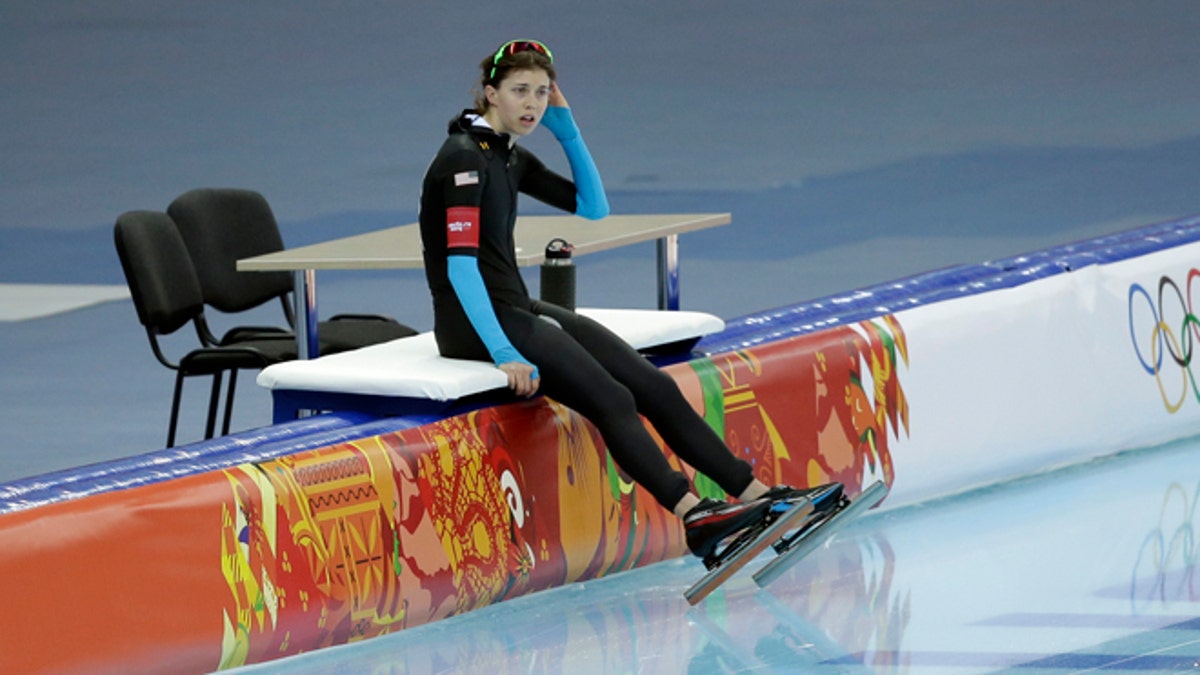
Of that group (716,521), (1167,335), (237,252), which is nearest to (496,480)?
(716,521)

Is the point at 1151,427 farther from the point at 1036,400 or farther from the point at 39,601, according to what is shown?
the point at 39,601

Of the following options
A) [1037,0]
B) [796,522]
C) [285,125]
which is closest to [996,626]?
[796,522]

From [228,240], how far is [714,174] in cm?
563

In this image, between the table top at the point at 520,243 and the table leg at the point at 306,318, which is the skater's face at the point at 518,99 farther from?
the table leg at the point at 306,318

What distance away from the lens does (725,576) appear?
402cm

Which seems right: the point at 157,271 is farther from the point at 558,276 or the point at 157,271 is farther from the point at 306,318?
the point at 558,276

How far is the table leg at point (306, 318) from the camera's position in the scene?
5.14m

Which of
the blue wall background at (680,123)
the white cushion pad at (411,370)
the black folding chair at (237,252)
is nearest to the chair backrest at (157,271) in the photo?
the black folding chair at (237,252)

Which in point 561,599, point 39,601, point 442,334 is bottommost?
point 561,599

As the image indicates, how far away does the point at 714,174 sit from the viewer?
36.8 ft

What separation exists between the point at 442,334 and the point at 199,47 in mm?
8916

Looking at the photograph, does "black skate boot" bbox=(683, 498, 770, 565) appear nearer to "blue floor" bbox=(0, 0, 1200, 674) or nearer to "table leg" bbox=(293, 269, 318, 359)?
"blue floor" bbox=(0, 0, 1200, 674)

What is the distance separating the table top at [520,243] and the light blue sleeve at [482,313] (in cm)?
65

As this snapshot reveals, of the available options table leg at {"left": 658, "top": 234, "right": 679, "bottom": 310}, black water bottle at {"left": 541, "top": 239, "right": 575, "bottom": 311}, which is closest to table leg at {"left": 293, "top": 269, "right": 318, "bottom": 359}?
black water bottle at {"left": 541, "top": 239, "right": 575, "bottom": 311}
